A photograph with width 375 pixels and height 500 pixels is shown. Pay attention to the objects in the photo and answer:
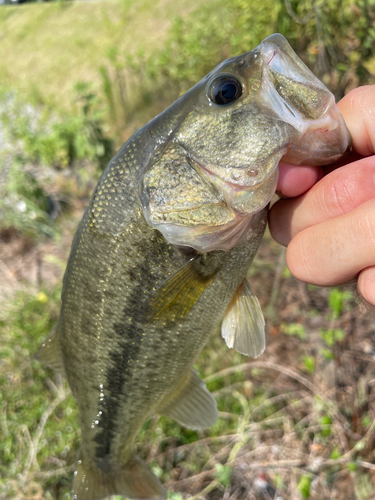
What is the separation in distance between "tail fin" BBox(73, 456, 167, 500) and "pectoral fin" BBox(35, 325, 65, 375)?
0.49m

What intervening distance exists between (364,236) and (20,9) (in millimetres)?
14369

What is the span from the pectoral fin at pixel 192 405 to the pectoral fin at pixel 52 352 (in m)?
0.54

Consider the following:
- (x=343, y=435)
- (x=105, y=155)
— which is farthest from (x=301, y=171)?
(x=105, y=155)

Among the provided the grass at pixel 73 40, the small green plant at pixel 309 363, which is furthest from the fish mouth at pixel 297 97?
the grass at pixel 73 40

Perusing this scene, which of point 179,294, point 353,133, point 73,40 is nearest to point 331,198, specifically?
point 353,133

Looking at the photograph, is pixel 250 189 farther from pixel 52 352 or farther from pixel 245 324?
pixel 52 352

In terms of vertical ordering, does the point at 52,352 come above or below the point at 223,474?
above

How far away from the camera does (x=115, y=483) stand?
161 cm

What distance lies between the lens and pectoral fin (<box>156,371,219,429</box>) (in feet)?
5.41

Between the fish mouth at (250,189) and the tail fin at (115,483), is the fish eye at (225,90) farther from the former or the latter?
the tail fin at (115,483)

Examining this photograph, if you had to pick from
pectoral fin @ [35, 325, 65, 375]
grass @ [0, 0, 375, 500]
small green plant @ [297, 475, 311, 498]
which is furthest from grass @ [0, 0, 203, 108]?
small green plant @ [297, 475, 311, 498]

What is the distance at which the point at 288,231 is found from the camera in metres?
1.34

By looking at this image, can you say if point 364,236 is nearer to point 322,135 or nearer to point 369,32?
point 322,135

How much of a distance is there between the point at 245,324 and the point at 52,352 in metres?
0.91
